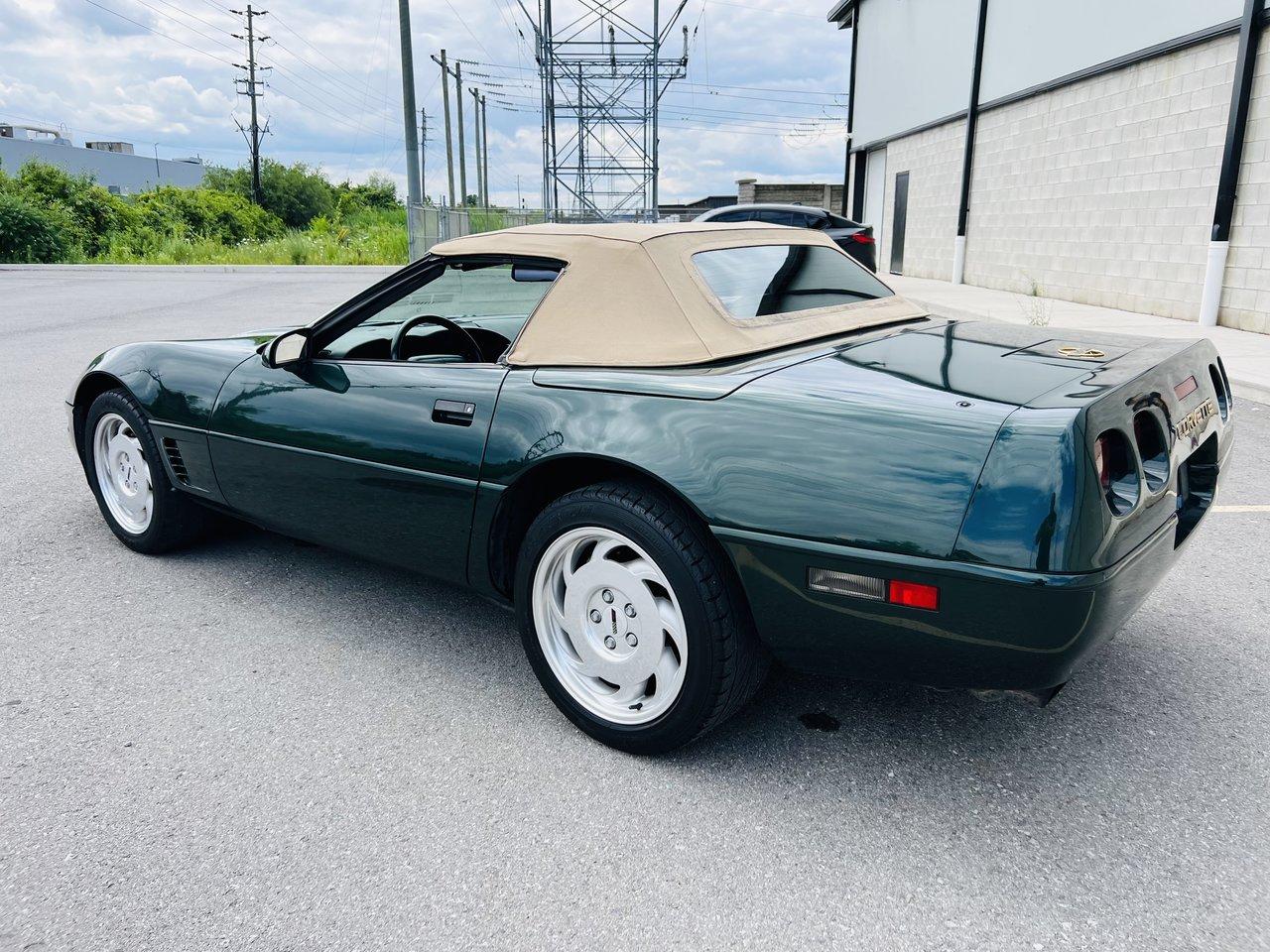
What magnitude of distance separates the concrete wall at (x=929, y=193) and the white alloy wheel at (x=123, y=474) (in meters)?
18.6

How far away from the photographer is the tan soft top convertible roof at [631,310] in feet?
8.59

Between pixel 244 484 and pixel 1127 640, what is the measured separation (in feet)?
10.1

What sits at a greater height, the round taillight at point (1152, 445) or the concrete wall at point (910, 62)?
the concrete wall at point (910, 62)

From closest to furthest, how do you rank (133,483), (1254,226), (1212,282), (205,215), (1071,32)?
(133,483) < (1254,226) < (1212,282) < (1071,32) < (205,215)

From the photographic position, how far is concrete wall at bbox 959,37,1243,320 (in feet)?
38.3

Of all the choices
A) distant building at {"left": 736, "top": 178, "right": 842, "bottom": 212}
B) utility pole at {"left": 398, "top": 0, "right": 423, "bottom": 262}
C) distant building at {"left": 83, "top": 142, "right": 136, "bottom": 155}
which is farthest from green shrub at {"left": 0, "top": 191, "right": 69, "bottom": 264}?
distant building at {"left": 83, "top": 142, "right": 136, "bottom": 155}

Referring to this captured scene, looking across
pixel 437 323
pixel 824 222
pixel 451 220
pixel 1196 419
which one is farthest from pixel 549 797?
pixel 451 220

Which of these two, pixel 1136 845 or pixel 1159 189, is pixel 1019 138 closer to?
pixel 1159 189

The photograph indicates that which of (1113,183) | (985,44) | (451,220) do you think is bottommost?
(451,220)

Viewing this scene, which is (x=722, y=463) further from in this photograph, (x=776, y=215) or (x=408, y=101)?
(x=408, y=101)

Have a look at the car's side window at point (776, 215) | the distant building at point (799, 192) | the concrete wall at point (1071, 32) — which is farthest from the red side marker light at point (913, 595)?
the distant building at point (799, 192)

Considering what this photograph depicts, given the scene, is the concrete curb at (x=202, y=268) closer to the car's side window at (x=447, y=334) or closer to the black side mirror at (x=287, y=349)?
the car's side window at (x=447, y=334)

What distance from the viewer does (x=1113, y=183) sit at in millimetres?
13680

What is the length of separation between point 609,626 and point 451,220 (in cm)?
2482
